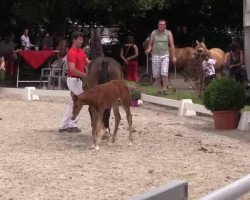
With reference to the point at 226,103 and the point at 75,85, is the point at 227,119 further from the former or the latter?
the point at 75,85

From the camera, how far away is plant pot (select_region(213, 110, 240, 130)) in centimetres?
1262

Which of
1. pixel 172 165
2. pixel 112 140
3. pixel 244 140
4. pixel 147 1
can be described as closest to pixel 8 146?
pixel 112 140

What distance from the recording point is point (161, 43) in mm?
17359

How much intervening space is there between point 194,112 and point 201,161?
5668 mm

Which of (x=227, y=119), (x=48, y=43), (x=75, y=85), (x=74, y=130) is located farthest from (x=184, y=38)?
(x=75, y=85)

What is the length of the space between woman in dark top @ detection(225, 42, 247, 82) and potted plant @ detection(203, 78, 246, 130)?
410cm

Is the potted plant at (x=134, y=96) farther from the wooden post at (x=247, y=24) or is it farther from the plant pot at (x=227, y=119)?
the plant pot at (x=227, y=119)

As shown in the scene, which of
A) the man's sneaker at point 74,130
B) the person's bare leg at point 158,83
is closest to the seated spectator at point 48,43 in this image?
the person's bare leg at point 158,83

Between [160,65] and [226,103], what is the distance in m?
5.35

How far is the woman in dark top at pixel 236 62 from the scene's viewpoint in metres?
17.0

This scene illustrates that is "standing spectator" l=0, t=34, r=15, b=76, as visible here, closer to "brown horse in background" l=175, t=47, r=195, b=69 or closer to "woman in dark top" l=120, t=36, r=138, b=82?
"woman in dark top" l=120, t=36, r=138, b=82

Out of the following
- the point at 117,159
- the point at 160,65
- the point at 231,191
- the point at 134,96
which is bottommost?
the point at 117,159

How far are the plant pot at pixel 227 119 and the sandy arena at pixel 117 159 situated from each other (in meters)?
0.20

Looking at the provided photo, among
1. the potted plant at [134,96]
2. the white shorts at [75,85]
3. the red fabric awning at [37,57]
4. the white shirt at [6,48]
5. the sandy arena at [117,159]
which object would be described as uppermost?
the white shirt at [6,48]
